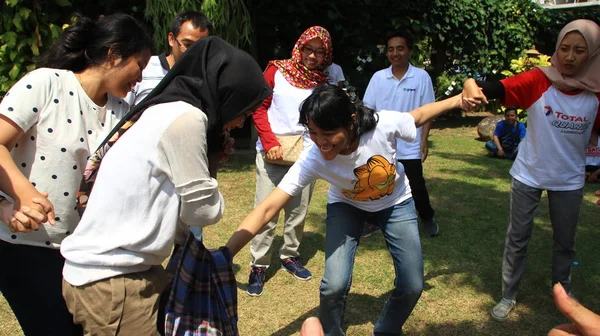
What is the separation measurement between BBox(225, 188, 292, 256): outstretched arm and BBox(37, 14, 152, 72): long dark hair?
0.87m

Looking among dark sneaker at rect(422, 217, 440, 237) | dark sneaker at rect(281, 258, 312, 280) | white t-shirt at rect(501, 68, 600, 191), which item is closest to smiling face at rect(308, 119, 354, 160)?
white t-shirt at rect(501, 68, 600, 191)

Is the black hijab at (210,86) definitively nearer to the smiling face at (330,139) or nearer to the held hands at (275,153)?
the smiling face at (330,139)

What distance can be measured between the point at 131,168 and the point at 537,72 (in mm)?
2709

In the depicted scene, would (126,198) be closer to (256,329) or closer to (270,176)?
(256,329)

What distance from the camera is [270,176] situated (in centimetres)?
421

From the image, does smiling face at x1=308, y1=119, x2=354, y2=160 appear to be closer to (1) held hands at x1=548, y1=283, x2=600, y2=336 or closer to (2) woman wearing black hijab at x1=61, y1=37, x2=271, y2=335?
(2) woman wearing black hijab at x1=61, y1=37, x2=271, y2=335

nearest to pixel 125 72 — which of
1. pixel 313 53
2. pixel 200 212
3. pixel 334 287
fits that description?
pixel 200 212

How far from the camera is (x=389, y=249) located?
10.0ft

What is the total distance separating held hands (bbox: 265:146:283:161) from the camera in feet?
13.3

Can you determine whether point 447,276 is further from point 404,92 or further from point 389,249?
point 404,92

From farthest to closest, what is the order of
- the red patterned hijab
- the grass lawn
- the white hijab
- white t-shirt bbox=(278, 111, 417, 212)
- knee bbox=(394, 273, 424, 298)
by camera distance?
the red patterned hijab
the grass lawn
the white hijab
knee bbox=(394, 273, 424, 298)
white t-shirt bbox=(278, 111, 417, 212)

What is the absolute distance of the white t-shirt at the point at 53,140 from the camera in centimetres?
190

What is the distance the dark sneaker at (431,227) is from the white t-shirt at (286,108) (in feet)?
5.97

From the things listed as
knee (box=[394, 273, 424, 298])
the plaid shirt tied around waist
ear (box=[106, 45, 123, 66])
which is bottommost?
knee (box=[394, 273, 424, 298])
